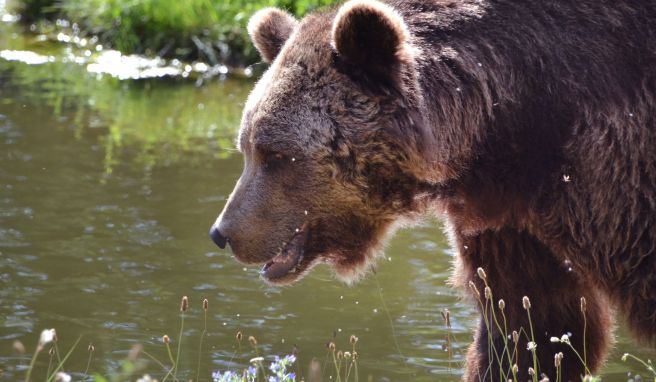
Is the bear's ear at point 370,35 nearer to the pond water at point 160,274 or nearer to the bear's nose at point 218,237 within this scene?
the bear's nose at point 218,237

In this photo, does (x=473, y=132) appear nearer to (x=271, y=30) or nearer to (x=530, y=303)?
(x=530, y=303)

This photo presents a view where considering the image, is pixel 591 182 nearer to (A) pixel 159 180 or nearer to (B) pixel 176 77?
(A) pixel 159 180

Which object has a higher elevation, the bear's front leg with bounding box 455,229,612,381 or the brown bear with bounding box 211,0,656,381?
the brown bear with bounding box 211,0,656,381

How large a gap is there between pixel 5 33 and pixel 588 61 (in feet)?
42.4

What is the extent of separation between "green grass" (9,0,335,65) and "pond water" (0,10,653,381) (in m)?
2.59

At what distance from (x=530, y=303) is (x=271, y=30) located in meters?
1.61

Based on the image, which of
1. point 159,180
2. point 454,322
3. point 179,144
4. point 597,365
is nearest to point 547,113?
point 597,365

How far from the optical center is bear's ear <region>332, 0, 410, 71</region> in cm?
459

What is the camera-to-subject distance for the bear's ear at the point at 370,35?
→ 15.1 feet

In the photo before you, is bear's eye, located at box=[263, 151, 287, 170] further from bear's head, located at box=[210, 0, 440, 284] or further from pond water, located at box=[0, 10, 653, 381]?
pond water, located at box=[0, 10, 653, 381]

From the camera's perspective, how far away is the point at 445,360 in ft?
21.5

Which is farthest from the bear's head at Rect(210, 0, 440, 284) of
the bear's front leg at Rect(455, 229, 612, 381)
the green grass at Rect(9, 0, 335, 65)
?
the green grass at Rect(9, 0, 335, 65)

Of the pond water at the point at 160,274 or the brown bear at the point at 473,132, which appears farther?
the pond water at the point at 160,274

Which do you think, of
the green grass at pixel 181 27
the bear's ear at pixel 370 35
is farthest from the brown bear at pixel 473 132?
the green grass at pixel 181 27
